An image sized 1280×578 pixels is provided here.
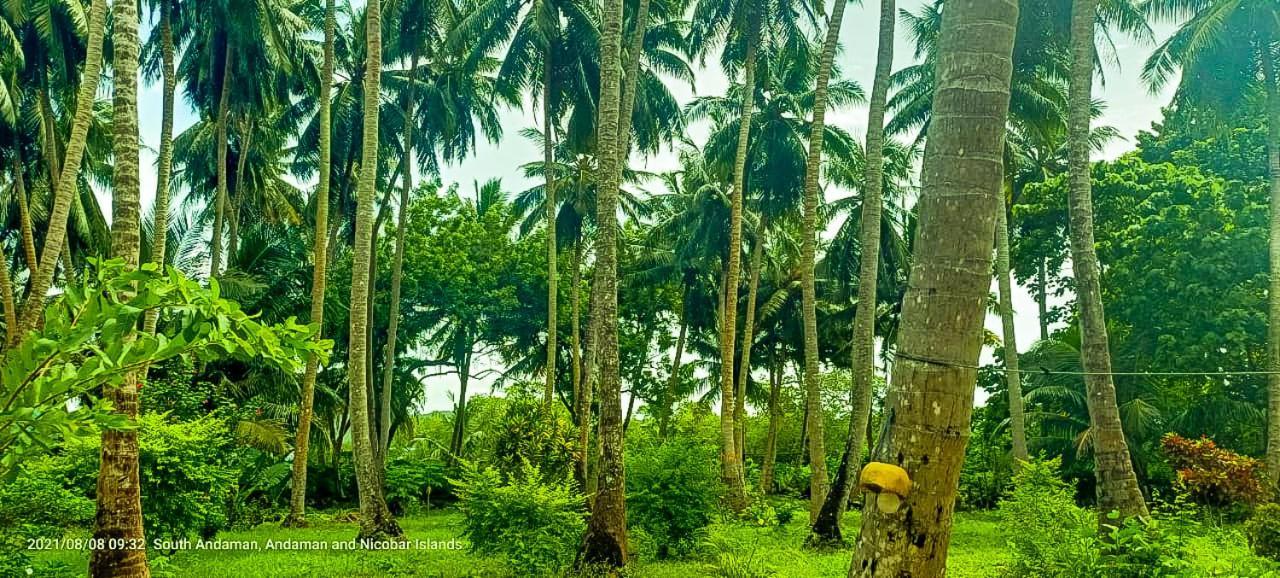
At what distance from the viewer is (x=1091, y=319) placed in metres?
9.84

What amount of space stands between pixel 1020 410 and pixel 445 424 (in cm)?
2565

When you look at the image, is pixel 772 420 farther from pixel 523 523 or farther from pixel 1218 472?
pixel 523 523

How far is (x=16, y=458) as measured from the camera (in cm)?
243

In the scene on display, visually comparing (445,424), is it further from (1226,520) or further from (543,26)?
(1226,520)

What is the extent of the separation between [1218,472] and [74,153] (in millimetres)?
18411

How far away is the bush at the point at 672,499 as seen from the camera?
11.5m

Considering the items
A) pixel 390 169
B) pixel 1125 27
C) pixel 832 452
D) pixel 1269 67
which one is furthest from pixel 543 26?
pixel 832 452

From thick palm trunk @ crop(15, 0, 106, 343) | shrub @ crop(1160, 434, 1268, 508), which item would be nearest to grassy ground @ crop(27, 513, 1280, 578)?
thick palm trunk @ crop(15, 0, 106, 343)

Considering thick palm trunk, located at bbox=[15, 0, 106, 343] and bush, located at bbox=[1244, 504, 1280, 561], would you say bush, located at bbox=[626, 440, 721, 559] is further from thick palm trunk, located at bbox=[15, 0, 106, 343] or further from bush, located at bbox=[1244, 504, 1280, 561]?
thick palm trunk, located at bbox=[15, 0, 106, 343]

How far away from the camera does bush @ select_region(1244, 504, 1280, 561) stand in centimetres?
937

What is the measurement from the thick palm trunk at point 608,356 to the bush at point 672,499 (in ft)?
3.74

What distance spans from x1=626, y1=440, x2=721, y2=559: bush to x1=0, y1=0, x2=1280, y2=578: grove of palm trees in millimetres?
59

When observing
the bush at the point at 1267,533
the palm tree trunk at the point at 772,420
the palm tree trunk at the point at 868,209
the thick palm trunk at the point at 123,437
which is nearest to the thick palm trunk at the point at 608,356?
the thick palm trunk at the point at 123,437

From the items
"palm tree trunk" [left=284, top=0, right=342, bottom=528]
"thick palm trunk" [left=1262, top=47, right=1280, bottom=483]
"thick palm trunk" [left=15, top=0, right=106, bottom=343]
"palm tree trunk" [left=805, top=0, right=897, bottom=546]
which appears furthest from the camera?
"palm tree trunk" [left=284, top=0, right=342, bottom=528]
